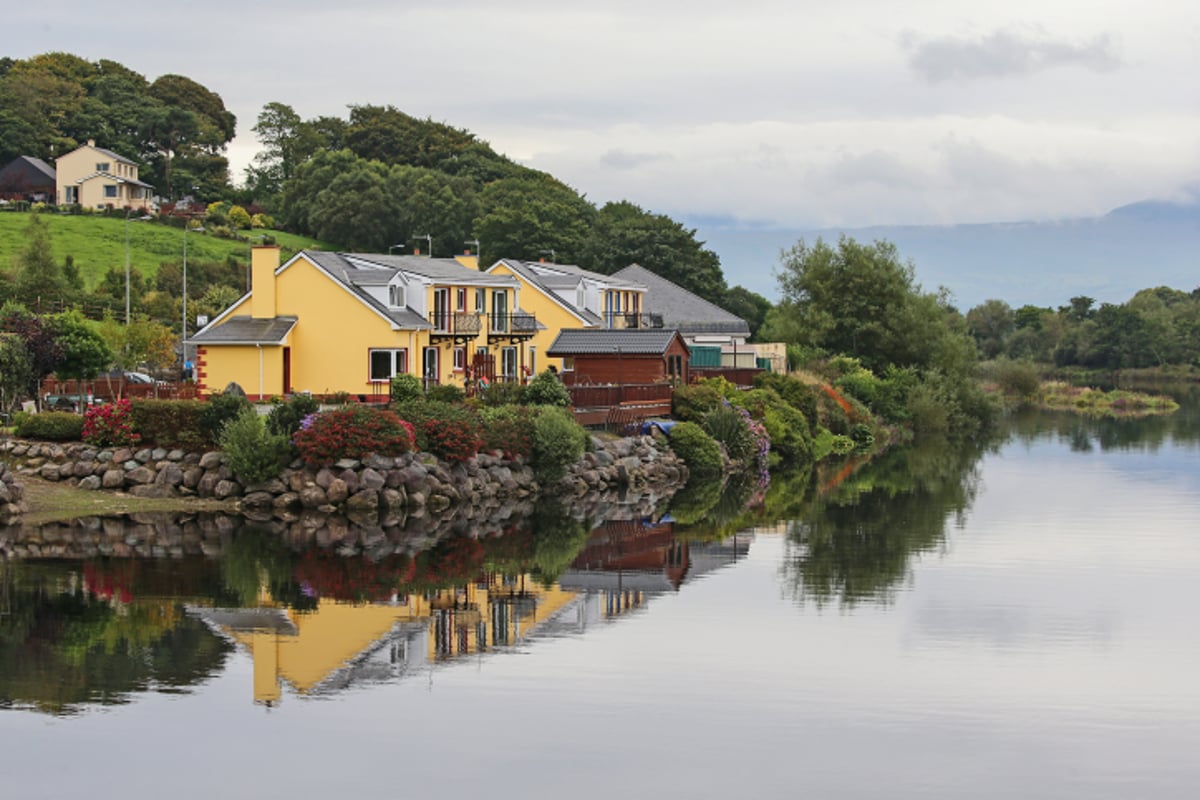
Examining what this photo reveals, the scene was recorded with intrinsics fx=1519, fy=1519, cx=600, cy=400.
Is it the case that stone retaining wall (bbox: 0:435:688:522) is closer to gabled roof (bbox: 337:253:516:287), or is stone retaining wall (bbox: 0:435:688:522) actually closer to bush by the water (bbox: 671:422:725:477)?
bush by the water (bbox: 671:422:725:477)

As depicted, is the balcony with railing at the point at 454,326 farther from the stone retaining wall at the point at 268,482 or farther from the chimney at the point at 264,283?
the stone retaining wall at the point at 268,482

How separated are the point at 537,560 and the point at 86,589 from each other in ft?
32.3

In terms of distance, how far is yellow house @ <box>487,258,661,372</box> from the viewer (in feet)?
225

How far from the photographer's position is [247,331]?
54.8 meters

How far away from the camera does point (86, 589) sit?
2866 cm

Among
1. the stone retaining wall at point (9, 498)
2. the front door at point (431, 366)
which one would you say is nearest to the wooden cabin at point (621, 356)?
the front door at point (431, 366)

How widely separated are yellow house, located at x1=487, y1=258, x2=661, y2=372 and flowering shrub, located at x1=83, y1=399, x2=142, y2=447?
1047 inches

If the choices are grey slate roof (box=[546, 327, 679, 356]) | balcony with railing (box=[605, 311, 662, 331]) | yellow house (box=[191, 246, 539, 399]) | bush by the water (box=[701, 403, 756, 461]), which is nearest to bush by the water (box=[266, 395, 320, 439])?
yellow house (box=[191, 246, 539, 399])

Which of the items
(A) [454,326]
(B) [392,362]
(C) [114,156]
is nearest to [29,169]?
(C) [114,156]

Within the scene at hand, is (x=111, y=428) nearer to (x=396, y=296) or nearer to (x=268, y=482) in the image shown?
(x=268, y=482)

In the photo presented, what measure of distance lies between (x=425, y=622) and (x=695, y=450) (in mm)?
29217

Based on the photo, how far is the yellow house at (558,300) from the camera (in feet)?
225

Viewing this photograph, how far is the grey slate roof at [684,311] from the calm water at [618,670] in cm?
4690

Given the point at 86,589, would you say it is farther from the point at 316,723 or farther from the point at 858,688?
the point at 858,688
